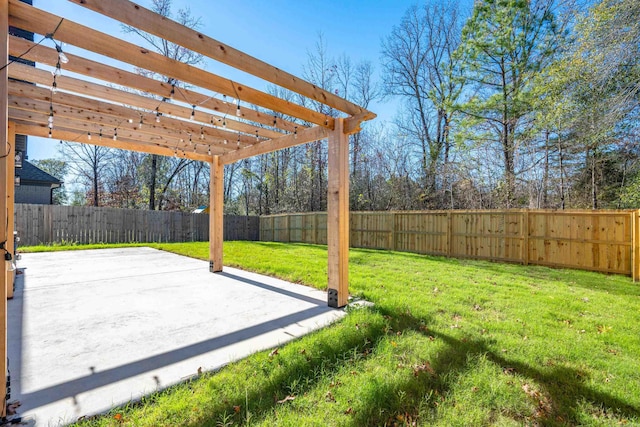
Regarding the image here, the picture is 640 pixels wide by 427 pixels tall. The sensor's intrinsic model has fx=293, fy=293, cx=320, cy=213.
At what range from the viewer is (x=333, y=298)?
3.33 m

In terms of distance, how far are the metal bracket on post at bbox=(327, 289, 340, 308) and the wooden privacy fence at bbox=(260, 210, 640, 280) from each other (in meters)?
5.89

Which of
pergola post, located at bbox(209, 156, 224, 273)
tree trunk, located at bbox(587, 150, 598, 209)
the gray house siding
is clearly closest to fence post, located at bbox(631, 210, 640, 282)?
tree trunk, located at bbox(587, 150, 598, 209)

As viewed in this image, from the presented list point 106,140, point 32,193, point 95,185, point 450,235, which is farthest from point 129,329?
point 95,185

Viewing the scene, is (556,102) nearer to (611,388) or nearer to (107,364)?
(611,388)

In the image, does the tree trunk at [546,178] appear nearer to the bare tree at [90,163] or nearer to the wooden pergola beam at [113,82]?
the wooden pergola beam at [113,82]

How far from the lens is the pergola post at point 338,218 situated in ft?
10.9

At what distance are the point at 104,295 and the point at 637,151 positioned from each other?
10.4 meters

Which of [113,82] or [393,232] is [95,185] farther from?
[113,82]

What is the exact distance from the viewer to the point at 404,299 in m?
3.55

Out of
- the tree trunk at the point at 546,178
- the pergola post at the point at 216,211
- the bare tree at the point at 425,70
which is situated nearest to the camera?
the pergola post at the point at 216,211

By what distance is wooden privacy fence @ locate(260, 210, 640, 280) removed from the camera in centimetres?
591

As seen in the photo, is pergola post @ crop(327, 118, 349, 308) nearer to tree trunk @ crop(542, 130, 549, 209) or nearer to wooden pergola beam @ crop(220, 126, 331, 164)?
wooden pergola beam @ crop(220, 126, 331, 164)

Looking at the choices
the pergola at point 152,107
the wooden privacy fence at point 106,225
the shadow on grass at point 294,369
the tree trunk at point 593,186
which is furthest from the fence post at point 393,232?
the wooden privacy fence at point 106,225

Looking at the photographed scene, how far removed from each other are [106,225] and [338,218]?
10.8 meters
